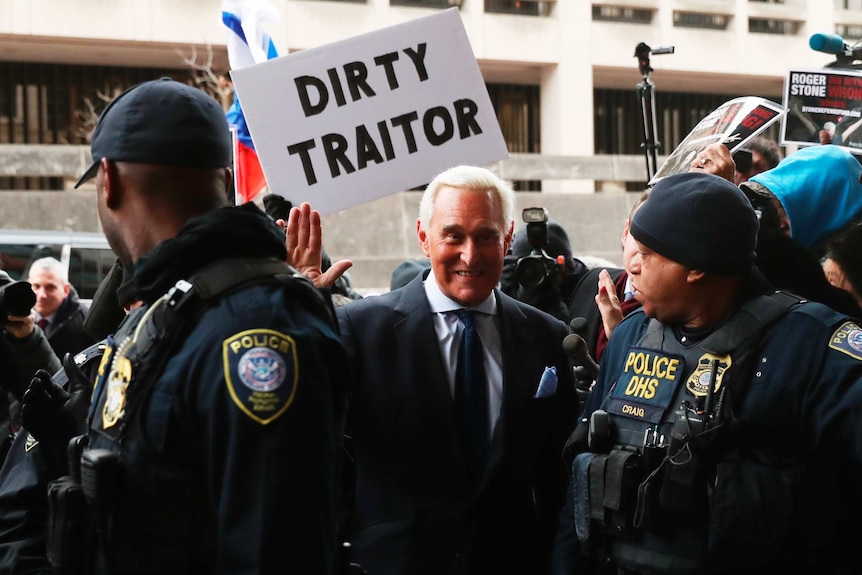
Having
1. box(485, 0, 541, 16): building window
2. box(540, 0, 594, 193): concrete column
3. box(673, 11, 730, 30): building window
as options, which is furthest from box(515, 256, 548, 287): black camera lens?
box(673, 11, 730, 30): building window

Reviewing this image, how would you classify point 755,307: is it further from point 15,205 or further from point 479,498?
point 15,205

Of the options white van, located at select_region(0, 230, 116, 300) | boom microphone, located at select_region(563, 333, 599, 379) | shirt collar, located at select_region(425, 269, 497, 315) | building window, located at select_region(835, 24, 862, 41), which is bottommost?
white van, located at select_region(0, 230, 116, 300)

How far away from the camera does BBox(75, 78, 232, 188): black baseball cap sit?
2078 mm

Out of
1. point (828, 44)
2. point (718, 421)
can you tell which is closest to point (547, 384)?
point (718, 421)

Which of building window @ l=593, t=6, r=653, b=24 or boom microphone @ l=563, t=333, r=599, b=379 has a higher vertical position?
building window @ l=593, t=6, r=653, b=24

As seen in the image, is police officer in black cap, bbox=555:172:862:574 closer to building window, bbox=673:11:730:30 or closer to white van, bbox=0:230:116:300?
white van, bbox=0:230:116:300

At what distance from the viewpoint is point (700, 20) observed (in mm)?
31141

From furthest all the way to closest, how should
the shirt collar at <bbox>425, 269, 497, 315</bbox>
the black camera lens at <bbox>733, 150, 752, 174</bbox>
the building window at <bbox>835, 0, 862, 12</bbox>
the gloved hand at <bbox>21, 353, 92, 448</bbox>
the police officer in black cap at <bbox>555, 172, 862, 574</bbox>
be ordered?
the building window at <bbox>835, 0, 862, 12</bbox> → the black camera lens at <bbox>733, 150, 752, 174</bbox> → the shirt collar at <bbox>425, 269, 497, 315</bbox> → the police officer in black cap at <bbox>555, 172, 862, 574</bbox> → the gloved hand at <bbox>21, 353, 92, 448</bbox>

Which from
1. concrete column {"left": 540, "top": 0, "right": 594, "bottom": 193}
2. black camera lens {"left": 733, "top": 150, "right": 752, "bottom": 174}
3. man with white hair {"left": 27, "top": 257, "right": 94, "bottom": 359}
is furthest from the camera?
concrete column {"left": 540, "top": 0, "right": 594, "bottom": 193}

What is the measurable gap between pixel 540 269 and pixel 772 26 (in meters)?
29.6

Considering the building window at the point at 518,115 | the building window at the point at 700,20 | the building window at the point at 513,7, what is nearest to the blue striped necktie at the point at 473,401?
the building window at the point at 513,7

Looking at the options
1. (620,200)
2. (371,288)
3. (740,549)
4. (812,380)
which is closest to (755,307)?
(812,380)

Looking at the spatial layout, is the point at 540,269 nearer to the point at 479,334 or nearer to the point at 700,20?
the point at 479,334

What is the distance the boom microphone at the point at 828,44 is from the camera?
5246mm
